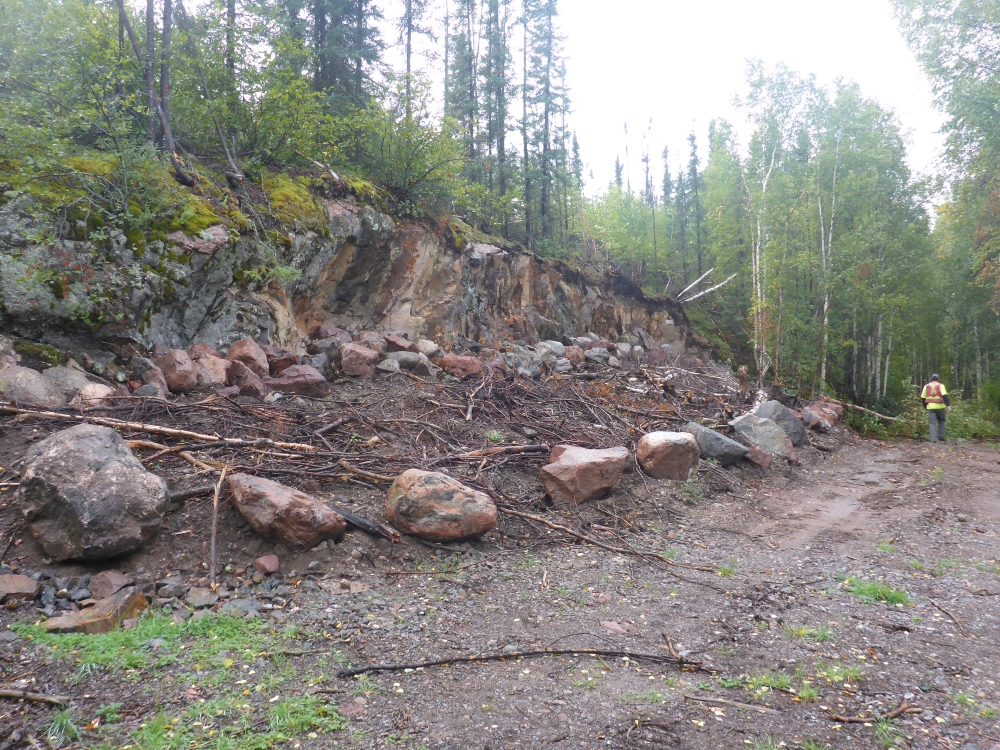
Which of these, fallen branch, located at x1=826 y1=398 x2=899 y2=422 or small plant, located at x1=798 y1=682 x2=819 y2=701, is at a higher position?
fallen branch, located at x1=826 y1=398 x2=899 y2=422

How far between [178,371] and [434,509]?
4.32 meters

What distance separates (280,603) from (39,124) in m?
8.74

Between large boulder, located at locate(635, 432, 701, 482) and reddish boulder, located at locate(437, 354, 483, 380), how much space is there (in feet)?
13.2

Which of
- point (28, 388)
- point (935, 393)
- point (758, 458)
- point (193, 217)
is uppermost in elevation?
point (193, 217)

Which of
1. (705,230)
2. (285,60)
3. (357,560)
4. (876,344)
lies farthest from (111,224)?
(705,230)

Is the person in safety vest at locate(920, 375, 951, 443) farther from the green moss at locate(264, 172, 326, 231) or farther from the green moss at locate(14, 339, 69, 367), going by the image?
the green moss at locate(14, 339, 69, 367)

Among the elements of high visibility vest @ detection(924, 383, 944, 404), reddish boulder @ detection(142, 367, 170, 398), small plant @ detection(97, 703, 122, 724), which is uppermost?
reddish boulder @ detection(142, 367, 170, 398)

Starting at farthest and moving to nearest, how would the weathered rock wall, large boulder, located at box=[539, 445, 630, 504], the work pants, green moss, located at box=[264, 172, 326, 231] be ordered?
1. the work pants
2. green moss, located at box=[264, 172, 326, 231]
3. large boulder, located at box=[539, 445, 630, 504]
4. the weathered rock wall

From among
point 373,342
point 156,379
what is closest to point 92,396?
point 156,379

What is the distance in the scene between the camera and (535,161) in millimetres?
23203

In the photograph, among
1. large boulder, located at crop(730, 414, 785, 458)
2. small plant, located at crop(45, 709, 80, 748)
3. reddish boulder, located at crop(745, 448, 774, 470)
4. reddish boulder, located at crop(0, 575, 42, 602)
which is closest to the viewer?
small plant, located at crop(45, 709, 80, 748)

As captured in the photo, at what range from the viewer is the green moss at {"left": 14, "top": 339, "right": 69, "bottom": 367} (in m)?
6.44

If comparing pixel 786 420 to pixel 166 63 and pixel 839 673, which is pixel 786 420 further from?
pixel 166 63

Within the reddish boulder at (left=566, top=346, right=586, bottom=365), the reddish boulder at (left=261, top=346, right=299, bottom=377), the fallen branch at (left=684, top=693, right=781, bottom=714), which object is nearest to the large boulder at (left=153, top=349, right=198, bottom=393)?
the reddish boulder at (left=261, top=346, right=299, bottom=377)
